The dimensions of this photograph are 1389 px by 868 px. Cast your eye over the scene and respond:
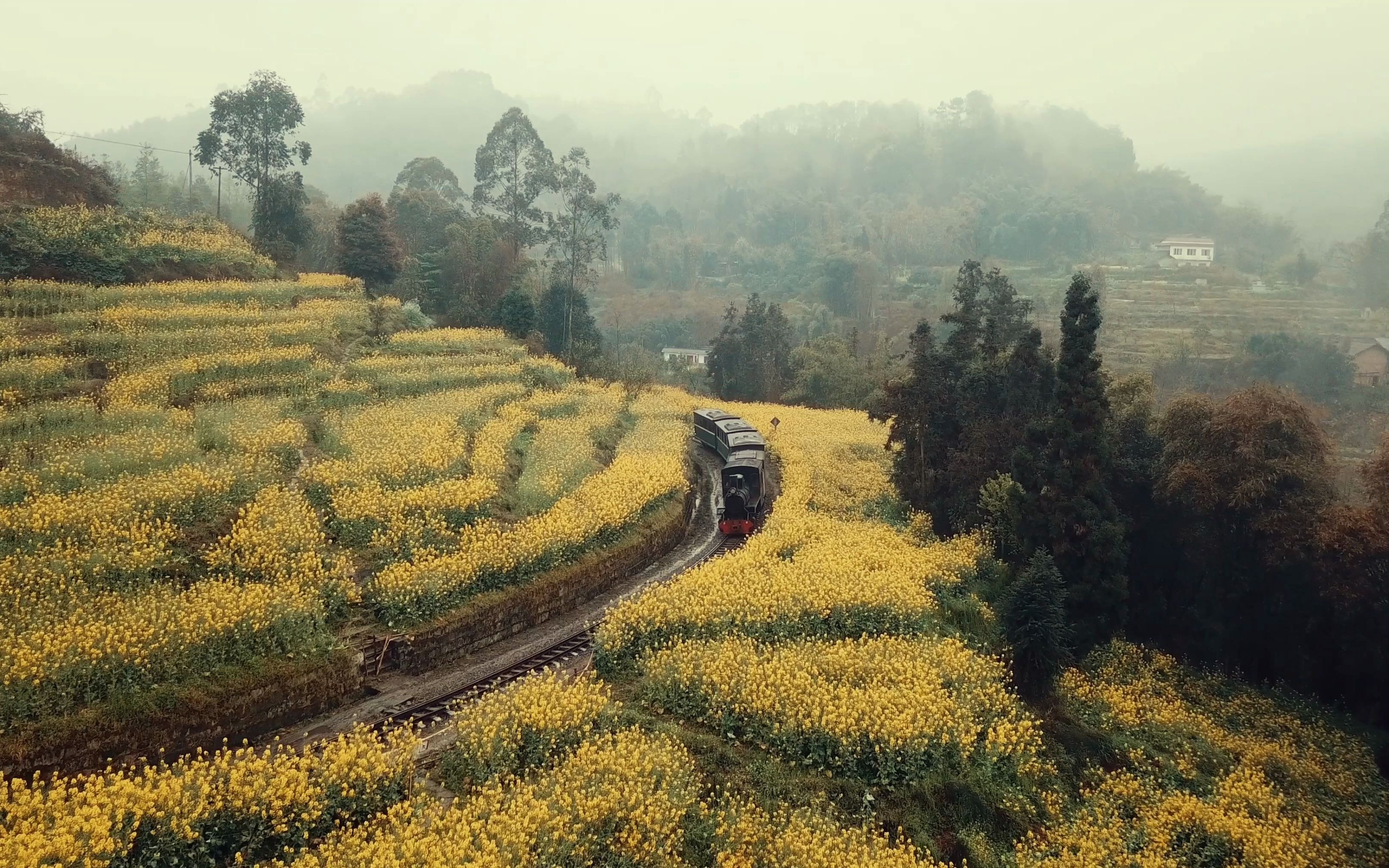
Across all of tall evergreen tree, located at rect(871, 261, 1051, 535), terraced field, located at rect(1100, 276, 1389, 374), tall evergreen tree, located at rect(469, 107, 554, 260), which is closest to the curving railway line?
tall evergreen tree, located at rect(871, 261, 1051, 535)

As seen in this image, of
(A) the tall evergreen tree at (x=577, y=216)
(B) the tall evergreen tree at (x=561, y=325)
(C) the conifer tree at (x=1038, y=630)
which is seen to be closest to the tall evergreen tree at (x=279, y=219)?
(B) the tall evergreen tree at (x=561, y=325)

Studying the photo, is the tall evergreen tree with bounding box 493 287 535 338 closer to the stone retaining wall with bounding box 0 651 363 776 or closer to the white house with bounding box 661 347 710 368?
the white house with bounding box 661 347 710 368

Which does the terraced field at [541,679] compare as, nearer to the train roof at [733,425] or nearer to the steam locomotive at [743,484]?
the steam locomotive at [743,484]

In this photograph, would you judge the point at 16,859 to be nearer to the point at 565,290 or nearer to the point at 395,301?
the point at 395,301

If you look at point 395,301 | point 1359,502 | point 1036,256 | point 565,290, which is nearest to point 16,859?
point 1359,502

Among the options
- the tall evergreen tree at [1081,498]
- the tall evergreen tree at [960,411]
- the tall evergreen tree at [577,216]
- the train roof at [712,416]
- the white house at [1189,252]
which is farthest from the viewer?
the white house at [1189,252]

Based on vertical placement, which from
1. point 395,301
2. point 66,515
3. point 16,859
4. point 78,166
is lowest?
point 16,859

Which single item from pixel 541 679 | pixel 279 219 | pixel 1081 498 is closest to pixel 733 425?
pixel 1081 498
